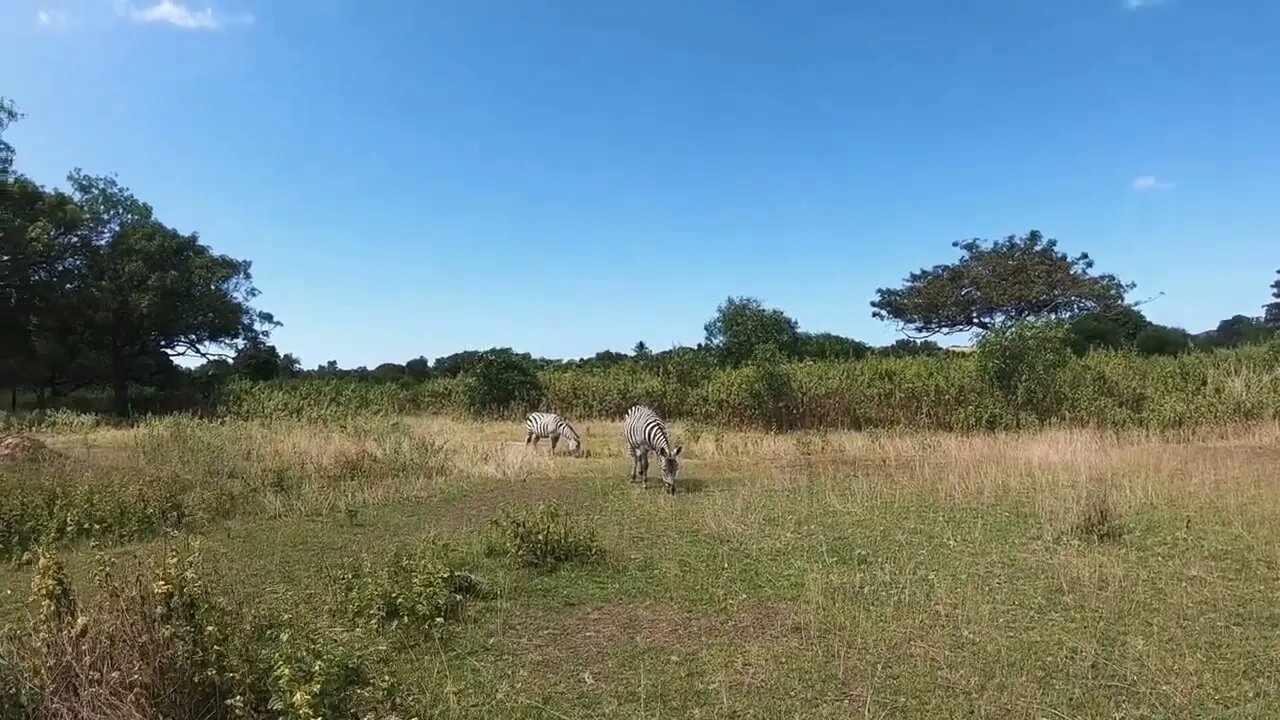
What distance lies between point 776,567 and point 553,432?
935 cm

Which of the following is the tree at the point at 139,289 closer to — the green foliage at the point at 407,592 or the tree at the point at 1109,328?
the green foliage at the point at 407,592

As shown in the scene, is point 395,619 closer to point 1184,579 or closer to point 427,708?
point 427,708

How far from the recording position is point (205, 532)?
813 cm

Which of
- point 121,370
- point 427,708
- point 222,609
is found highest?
point 121,370

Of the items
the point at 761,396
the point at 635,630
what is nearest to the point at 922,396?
the point at 761,396

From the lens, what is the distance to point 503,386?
73.5ft

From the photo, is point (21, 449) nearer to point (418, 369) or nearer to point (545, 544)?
point (545, 544)

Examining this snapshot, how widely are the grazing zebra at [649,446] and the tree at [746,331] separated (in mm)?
12082

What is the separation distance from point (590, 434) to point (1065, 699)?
1473 cm

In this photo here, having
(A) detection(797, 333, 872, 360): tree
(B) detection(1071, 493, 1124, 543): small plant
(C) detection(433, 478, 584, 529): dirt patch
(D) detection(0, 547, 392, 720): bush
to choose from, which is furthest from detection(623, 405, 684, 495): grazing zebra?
(A) detection(797, 333, 872, 360): tree

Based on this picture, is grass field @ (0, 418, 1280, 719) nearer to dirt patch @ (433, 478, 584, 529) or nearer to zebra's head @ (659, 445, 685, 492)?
dirt patch @ (433, 478, 584, 529)

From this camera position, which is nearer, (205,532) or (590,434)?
(205,532)

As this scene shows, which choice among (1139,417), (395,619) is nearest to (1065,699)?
(395,619)

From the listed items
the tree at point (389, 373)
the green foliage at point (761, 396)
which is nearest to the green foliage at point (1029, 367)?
the green foliage at point (761, 396)
